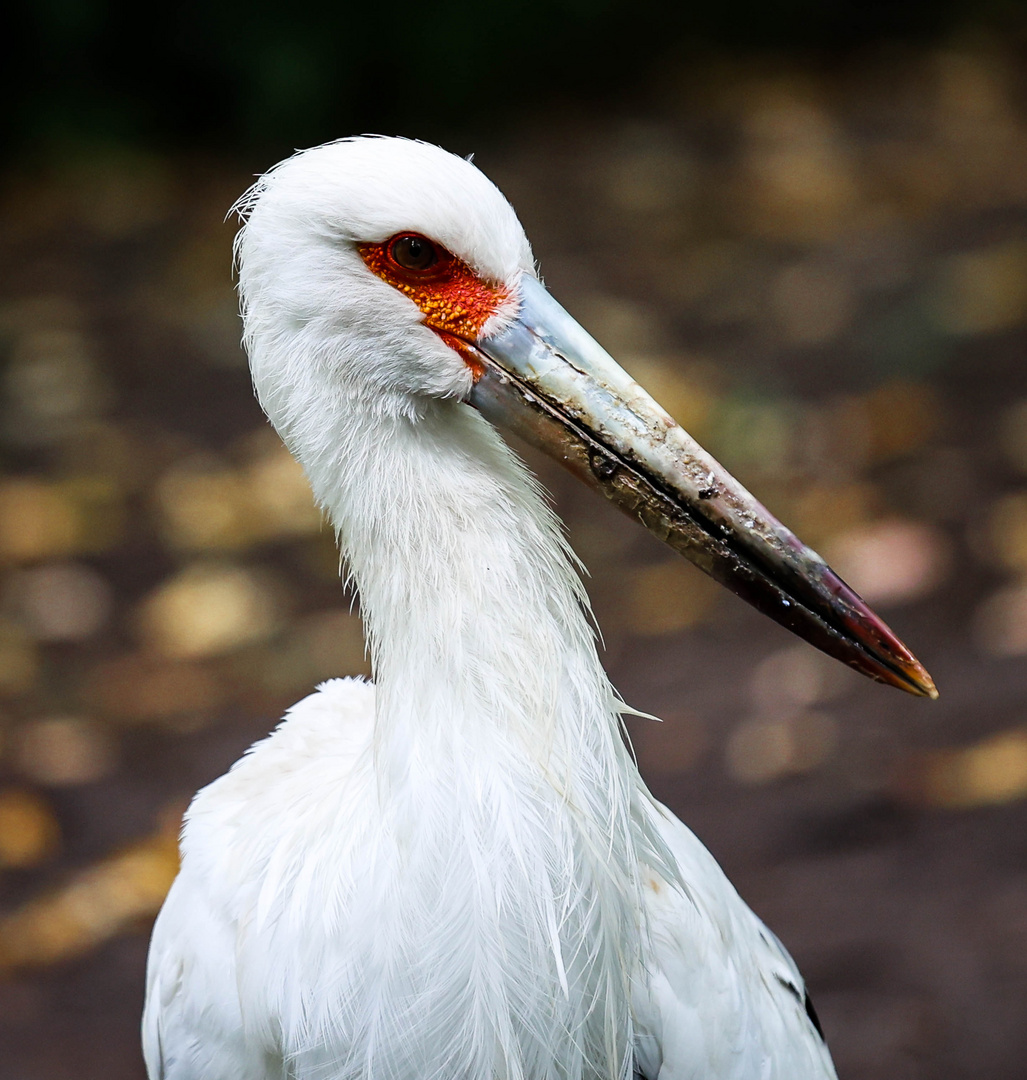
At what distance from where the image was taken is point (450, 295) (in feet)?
6.40

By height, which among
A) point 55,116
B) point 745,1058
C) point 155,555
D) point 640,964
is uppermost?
point 55,116

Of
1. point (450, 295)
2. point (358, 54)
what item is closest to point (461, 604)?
point (450, 295)

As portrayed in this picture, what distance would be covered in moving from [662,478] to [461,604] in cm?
33

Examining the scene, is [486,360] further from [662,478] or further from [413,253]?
[662,478]

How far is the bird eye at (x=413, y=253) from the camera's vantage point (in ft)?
6.26

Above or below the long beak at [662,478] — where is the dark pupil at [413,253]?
above

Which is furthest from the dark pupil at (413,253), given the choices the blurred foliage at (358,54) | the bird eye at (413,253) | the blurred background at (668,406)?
the blurred foliage at (358,54)

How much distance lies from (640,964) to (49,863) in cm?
237

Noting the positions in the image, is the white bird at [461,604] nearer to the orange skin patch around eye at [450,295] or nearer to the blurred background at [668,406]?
the orange skin patch around eye at [450,295]

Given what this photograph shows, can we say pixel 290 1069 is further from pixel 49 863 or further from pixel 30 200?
pixel 30 200

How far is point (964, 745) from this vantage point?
13.0 ft

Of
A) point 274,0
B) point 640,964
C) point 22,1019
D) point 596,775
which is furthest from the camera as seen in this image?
point 274,0

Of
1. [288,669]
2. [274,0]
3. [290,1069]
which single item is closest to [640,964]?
[290,1069]

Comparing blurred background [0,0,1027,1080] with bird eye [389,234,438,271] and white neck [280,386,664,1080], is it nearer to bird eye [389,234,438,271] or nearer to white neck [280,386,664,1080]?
white neck [280,386,664,1080]
